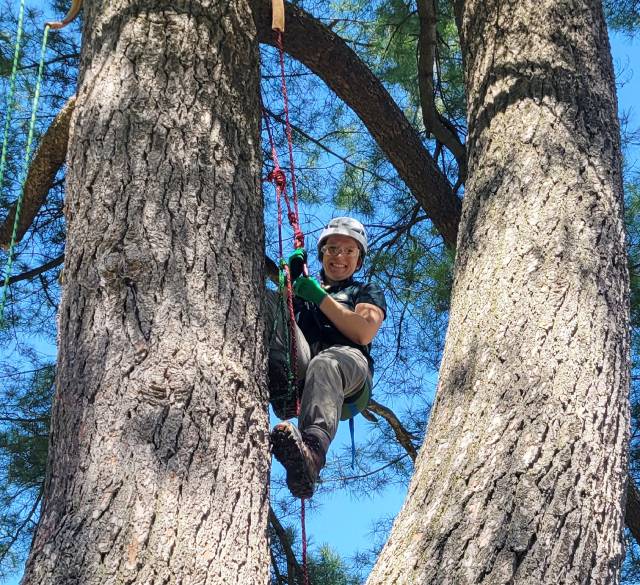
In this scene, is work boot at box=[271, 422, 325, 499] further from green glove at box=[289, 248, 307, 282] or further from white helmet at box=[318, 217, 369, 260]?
white helmet at box=[318, 217, 369, 260]

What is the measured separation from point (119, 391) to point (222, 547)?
301 mm

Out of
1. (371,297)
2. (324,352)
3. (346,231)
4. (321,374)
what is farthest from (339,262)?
(321,374)

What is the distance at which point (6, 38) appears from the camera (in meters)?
3.75

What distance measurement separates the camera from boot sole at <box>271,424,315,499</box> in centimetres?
202

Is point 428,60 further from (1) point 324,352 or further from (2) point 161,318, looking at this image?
(2) point 161,318

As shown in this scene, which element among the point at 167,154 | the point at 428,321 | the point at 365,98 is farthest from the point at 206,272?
the point at 428,321

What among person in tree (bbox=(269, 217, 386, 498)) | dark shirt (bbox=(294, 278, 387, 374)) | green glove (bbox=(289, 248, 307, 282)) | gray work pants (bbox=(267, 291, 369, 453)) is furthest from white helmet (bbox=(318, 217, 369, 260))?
gray work pants (bbox=(267, 291, 369, 453))

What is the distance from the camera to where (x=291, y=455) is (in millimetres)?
2039

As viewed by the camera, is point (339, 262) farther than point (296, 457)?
Yes

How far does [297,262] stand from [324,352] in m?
0.28

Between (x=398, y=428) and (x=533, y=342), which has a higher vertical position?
(x=533, y=342)

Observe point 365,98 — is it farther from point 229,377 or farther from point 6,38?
point 229,377

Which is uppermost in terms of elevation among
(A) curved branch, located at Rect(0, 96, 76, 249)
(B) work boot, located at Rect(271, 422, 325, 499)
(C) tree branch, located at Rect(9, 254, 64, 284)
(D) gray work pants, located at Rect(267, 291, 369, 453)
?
(A) curved branch, located at Rect(0, 96, 76, 249)

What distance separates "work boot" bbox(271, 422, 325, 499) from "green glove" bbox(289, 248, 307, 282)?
630 mm
